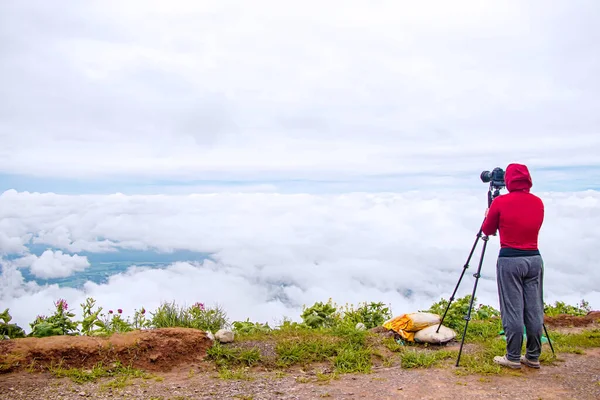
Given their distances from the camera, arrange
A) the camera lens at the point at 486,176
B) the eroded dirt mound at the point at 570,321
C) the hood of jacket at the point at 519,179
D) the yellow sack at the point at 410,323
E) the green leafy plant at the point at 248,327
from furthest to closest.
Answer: the eroded dirt mound at the point at 570,321, the green leafy plant at the point at 248,327, the yellow sack at the point at 410,323, the camera lens at the point at 486,176, the hood of jacket at the point at 519,179

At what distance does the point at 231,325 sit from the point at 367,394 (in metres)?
4.42

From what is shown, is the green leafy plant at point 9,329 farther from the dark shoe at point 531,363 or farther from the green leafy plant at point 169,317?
the dark shoe at point 531,363

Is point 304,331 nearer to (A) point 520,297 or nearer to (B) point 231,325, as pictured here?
(B) point 231,325

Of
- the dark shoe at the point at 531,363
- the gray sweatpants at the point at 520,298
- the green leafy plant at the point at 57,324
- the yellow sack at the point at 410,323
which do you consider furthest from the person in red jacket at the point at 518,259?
the green leafy plant at the point at 57,324

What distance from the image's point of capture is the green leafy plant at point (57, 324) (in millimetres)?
8383

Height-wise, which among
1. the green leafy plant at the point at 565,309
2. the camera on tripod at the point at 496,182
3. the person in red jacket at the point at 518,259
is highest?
the camera on tripod at the point at 496,182

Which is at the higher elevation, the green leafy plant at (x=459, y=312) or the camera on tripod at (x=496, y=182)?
the camera on tripod at (x=496, y=182)

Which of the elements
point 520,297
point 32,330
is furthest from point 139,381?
point 520,297

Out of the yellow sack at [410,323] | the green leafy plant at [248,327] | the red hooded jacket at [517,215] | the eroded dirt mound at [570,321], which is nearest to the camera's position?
the red hooded jacket at [517,215]

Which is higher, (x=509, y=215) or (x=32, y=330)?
(x=509, y=215)

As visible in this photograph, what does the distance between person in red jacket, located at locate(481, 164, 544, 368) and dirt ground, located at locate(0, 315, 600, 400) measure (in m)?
0.67

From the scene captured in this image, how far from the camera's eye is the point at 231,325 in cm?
988

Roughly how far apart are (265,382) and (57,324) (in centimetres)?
421

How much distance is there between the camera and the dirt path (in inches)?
238
